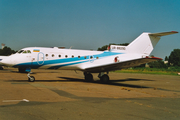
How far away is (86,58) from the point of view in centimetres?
1912

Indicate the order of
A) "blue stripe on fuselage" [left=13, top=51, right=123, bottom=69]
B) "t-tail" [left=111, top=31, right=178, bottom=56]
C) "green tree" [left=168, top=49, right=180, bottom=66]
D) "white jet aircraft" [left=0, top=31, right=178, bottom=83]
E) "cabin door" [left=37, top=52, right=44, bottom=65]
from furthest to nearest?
"green tree" [left=168, top=49, right=180, bottom=66] → "t-tail" [left=111, top=31, right=178, bottom=56] → "cabin door" [left=37, top=52, right=44, bottom=65] → "blue stripe on fuselage" [left=13, top=51, right=123, bottom=69] → "white jet aircraft" [left=0, top=31, right=178, bottom=83]

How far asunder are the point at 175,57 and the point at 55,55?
501 ft

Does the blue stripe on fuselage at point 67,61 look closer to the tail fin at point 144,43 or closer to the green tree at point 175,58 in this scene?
the tail fin at point 144,43

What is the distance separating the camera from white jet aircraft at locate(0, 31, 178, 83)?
16.2m

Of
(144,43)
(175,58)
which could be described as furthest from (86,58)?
(175,58)

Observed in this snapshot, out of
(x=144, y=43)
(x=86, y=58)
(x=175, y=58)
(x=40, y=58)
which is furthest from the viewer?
(x=175, y=58)

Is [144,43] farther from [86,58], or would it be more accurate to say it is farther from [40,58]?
[40,58]

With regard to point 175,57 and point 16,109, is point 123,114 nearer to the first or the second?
point 16,109

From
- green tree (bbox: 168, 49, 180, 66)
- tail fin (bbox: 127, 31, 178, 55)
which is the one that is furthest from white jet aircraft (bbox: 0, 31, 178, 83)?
green tree (bbox: 168, 49, 180, 66)

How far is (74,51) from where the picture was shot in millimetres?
18969

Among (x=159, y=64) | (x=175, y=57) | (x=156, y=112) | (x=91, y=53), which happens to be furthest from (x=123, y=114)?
(x=175, y=57)

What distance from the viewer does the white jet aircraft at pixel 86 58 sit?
16.2 meters

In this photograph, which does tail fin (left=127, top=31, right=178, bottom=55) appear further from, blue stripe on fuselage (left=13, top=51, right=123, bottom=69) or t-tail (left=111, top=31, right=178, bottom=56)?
blue stripe on fuselage (left=13, top=51, right=123, bottom=69)

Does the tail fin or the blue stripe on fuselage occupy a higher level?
the tail fin
